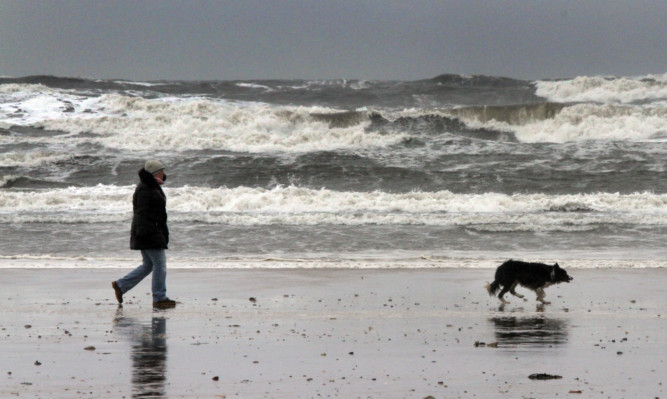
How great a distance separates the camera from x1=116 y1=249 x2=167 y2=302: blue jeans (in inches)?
371

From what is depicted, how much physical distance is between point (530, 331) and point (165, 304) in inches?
153

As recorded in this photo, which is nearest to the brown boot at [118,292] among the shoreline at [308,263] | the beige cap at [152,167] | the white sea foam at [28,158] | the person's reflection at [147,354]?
the person's reflection at [147,354]

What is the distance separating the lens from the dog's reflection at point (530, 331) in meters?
7.16

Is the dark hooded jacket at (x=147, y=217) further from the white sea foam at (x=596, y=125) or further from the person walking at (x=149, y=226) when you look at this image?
the white sea foam at (x=596, y=125)

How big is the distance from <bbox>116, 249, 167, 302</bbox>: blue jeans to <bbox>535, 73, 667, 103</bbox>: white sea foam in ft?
124

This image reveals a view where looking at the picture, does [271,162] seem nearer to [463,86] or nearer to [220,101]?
[220,101]

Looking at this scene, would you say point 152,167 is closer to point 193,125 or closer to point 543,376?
point 543,376

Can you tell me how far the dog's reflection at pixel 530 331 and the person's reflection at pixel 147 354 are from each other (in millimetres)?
2782

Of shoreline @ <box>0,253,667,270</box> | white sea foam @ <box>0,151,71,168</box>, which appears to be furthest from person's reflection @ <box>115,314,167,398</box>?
white sea foam @ <box>0,151,71,168</box>

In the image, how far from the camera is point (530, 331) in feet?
25.5

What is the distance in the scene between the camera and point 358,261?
565 inches

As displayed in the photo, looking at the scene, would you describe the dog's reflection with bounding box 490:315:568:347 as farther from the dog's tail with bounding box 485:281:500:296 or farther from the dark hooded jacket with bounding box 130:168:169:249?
the dark hooded jacket with bounding box 130:168:169:249

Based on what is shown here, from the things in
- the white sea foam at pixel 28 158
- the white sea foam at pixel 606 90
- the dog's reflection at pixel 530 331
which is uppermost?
the white sea foam at pixel 606 90

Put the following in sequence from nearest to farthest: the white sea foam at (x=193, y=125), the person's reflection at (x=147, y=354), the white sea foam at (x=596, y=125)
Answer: the person's reflection at (x=147, y=354) → the white sea foam at (x=193, y=125) → the white sea foam at (x=596, y=125)
